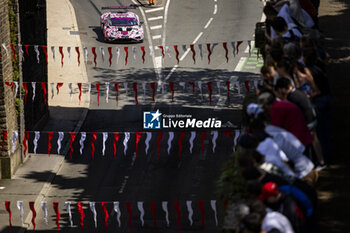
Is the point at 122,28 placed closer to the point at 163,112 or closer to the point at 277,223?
the point at 163,112

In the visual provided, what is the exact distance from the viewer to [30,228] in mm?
29547

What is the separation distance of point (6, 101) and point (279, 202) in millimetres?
22799

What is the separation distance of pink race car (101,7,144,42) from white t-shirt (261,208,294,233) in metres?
41.3

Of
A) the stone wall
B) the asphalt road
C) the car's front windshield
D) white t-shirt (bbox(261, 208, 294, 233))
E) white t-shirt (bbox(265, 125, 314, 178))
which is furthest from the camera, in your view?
the car's front windshield

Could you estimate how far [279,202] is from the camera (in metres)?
13.2

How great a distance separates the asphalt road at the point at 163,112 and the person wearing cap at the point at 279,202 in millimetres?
15526

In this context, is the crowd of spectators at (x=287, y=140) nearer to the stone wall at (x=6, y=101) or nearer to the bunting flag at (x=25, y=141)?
the stone wall at (x=6, y=101)

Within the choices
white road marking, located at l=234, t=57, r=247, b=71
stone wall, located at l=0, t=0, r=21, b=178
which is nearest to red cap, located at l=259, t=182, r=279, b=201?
stone wall, located at l=0, t=0, r=21, b=178

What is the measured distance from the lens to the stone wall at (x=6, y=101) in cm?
3335

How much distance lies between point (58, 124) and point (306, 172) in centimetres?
2747

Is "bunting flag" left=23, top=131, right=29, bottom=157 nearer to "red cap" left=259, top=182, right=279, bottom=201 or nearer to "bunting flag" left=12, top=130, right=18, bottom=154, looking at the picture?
"bunting flag" left=12, top=130, right=18, bottom=154

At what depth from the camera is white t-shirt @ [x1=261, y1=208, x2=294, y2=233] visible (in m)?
12.6

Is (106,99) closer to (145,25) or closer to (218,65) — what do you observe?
(218,65)

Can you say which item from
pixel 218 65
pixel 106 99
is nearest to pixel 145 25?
pixel 218 65
